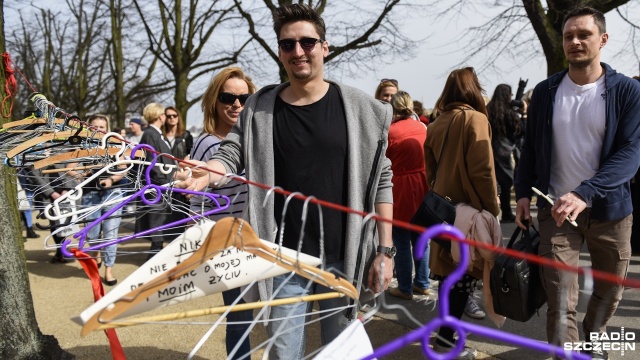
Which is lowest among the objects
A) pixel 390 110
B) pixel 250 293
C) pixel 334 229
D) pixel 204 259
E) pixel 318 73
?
pixel 250 293

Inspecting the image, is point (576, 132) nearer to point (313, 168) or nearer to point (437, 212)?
point (437, 212)

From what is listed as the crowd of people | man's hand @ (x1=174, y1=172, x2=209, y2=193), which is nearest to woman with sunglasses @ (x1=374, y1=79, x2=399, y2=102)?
the crowd of people

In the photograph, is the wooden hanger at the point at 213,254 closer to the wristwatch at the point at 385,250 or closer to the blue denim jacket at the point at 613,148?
the wristwatch at the point at 385,250

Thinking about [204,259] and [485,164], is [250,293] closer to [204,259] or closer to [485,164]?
[204,259]

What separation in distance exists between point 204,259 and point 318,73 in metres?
1.12

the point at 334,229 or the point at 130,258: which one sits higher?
the point at 334,229

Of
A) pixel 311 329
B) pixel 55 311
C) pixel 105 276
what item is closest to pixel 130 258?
pixel 105 276

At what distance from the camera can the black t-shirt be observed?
90.7 inches

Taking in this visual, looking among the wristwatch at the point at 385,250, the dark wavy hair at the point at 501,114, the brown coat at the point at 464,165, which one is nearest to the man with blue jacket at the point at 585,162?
the brown coat at the point at 464,165

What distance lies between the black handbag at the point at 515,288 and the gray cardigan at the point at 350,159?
91cm

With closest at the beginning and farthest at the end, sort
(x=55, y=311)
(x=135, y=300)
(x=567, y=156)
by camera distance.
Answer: (x=135, y=300) < (x=567, y=156) < (x=55, y=311)

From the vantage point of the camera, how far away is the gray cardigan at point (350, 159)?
90.2 inches

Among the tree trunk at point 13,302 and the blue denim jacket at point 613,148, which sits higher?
the blue denim jacket at point 613,148

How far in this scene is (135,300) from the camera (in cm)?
138
